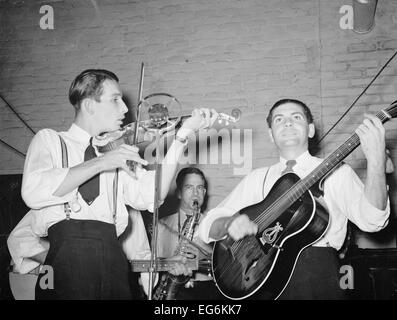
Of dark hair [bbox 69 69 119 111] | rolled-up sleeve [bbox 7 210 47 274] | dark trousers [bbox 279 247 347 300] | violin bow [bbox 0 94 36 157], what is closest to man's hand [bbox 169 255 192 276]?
rolled-up sleeve [bbox 7 210 47 274]

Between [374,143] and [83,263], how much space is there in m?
1.49

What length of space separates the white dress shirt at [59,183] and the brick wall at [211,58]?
1.88 meters

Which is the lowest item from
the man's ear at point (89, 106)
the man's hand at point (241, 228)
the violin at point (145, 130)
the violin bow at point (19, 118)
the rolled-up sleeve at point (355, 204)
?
the man's hand at point (241, 228)

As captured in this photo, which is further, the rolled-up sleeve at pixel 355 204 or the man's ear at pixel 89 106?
the man's ear at pixel 89 106

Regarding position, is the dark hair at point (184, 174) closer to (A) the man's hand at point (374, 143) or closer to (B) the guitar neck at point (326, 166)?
(B) the guitar neck at point (326, 166)

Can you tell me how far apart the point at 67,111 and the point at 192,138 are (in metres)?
1.36

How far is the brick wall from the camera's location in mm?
4047

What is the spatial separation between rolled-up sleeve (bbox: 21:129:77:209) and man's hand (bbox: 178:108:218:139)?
630mm

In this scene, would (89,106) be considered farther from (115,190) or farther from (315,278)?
(315,278)

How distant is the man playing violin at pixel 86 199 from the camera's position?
2.05 metres

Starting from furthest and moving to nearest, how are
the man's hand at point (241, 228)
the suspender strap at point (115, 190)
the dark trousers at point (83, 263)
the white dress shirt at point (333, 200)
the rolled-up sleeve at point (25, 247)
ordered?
1. the rolled-up sleeve at point (25, 247)
2. the man's hand at point (241, 228)
3. the suspender strap at point (115, 190)
4. the white dress shirt at point (333, 200)
5. the dark trousers at point (83, 263)

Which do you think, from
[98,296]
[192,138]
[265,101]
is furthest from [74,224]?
[265,101]

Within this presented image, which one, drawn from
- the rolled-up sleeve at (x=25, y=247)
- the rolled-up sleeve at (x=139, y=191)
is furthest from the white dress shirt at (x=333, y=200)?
the rolled-up sleeve at (x=25, y=247)

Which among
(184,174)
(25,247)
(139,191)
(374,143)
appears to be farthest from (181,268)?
(374,143)
